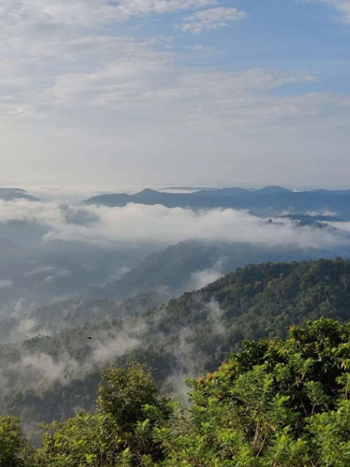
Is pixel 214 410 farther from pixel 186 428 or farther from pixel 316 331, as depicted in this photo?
pixel 316 331

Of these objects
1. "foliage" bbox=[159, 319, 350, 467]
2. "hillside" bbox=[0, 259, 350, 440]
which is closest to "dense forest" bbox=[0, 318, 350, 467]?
"foliage" bbox=[159, 319, 350, 467]

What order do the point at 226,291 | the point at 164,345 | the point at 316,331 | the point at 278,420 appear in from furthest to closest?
1. the point at 226,291
2. the point at 164,345
3. the point at 316,331
4. the point at 278,420

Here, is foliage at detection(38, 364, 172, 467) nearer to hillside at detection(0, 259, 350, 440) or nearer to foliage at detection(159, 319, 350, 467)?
foliage at detection(159, 319, 350, 467)

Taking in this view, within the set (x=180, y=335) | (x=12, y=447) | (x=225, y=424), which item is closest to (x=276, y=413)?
(x=225, y=424)

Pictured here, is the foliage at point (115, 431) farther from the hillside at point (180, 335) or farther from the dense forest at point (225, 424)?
the hillside at point (180, 335)

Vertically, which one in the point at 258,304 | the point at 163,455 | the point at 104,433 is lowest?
the point at 258,304

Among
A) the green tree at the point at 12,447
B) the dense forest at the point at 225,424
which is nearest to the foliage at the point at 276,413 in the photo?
the dense forest at the point at 225,424

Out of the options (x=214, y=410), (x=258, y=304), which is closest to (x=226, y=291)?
(x=258, y=304)

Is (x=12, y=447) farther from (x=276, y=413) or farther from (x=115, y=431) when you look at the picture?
(x=276, y=413)
